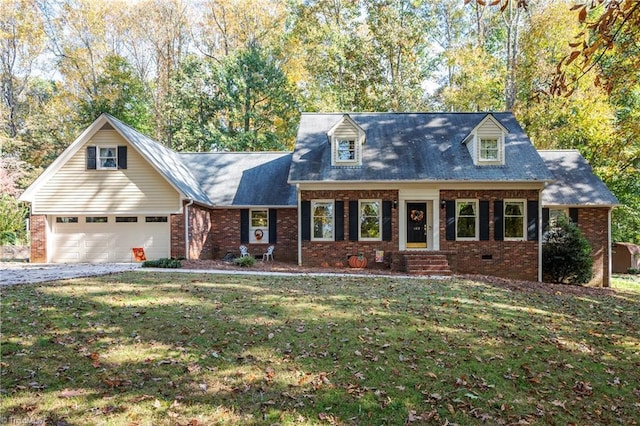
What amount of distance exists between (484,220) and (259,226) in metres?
9.67

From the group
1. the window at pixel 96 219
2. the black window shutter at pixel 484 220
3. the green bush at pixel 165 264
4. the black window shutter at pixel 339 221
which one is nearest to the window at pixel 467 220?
the black window shutter at pixel 484 220

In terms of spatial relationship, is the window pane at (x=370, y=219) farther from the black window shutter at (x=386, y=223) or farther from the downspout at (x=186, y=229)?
the downspout at (x=186, y=229)

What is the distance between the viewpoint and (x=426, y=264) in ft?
49.1

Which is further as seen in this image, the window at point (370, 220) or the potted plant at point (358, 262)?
the window at point (370, 220)

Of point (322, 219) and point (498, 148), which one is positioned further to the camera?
point (498, 148)

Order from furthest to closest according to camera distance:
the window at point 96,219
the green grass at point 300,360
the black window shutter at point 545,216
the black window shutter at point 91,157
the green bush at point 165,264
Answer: the black window shutter at point 545,216 < the window at point 96,219 < the black window shutter at point 91,157 < the green bush at point 165,264 < the green grass at point 300,360

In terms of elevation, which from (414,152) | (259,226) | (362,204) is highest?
(414,152)

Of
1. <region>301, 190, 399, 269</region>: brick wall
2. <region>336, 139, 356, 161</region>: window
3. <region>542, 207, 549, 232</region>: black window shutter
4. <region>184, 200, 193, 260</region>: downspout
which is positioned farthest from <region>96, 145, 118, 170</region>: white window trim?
<region>542, 207, 549, 232</region>: black window shutter

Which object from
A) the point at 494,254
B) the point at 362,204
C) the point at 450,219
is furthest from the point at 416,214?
the point at 494,254

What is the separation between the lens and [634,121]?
13.9 metres

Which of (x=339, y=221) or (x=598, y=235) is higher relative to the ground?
(x=339, y=221)

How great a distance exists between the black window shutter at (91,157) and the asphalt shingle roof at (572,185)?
60.7ft

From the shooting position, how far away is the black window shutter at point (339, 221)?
16.0 metres

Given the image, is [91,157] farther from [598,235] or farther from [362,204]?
[598,235]
